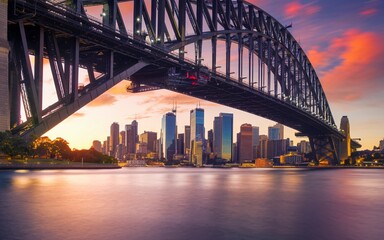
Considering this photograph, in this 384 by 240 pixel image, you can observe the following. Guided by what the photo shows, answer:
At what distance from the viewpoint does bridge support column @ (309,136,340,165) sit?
15504cm

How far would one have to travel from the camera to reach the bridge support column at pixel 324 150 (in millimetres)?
155038

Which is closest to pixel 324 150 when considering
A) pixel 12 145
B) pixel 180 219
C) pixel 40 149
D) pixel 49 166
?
pixel 49 166

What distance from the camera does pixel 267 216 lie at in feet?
55.8

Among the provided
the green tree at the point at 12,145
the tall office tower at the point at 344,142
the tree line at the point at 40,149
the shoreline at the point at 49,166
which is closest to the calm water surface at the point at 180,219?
the green tree at the point at 12,145

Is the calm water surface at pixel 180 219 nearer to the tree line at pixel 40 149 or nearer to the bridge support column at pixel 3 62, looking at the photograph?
the bridge support column at pixel 3 62

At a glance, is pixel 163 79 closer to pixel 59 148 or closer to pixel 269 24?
pixel 59 148

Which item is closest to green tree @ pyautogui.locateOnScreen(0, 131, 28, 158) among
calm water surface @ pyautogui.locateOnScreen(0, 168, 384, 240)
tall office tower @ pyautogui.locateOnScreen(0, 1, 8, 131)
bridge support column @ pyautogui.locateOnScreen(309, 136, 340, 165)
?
tall office tower @ pyautogui.locateOnScreen(0, 1, 8, 131)

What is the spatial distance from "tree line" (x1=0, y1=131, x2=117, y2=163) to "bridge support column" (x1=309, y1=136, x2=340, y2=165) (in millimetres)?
83898

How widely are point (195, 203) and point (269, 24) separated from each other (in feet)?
298

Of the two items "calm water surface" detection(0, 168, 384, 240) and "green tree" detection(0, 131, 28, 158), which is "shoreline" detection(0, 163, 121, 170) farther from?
"calm water surface" detection(0, 168, 384, 240)

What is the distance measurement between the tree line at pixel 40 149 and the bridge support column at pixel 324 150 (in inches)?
3303

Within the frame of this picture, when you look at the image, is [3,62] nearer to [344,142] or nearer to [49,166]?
[49,166]

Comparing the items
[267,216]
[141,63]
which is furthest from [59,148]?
[267,216]

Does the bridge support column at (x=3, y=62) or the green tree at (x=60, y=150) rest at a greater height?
the bridge support column at (x=3, y=62)
